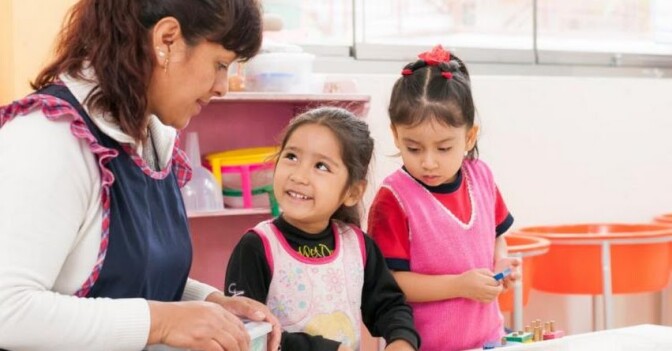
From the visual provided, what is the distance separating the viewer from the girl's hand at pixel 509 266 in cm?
216

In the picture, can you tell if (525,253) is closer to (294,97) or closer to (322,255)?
(294,97)

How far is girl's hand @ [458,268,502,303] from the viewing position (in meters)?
2.04

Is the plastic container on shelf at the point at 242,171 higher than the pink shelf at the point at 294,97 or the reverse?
the reverse

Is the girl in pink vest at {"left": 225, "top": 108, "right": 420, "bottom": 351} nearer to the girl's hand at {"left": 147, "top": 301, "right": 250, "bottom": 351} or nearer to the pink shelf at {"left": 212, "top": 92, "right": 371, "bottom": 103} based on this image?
the girl's hand at {"left": 147, "top": 301, "right": 250, "bottom": 351}

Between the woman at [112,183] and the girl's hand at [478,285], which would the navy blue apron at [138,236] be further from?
the girl's hand at [478,285]

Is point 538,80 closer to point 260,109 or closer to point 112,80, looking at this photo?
point 260,109

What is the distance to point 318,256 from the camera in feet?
6.16

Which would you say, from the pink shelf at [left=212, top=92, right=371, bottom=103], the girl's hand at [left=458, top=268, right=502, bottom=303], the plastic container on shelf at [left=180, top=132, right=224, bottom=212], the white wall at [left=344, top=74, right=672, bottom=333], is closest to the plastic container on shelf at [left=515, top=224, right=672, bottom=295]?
the white wall at [left=344, top=74, right=672, bottom=333]

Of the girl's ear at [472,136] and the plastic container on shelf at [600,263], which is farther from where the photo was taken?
the plastic container on shelf at [600,263]

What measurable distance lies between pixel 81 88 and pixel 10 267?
0.32 meters

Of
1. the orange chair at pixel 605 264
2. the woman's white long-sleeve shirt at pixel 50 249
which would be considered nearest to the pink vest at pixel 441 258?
the woman's white long-sleeve shirt at pixel 50 249

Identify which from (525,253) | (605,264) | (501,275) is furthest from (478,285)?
(605,264)

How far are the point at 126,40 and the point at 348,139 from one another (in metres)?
0.65

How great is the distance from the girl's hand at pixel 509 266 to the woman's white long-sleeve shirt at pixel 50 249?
1089 millimetres
